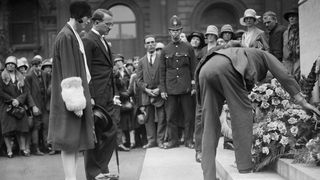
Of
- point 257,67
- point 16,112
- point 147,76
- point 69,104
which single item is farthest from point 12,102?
point 257,67

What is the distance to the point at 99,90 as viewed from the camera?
22.2 feet

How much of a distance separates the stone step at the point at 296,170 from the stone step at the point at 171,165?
148 centimetres

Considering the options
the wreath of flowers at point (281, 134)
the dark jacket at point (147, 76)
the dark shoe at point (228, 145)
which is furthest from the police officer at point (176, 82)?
the wreath of flowers at point (281, 134)

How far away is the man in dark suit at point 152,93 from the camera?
10398 mm

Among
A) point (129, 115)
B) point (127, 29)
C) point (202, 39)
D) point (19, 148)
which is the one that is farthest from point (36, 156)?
point (127, 29)

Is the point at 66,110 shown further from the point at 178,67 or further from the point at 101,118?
the point at 178,67

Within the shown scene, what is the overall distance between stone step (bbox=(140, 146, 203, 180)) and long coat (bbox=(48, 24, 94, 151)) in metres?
1.58

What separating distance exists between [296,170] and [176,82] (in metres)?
4.96

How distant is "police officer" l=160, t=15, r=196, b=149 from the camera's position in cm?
986

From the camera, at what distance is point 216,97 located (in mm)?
5570

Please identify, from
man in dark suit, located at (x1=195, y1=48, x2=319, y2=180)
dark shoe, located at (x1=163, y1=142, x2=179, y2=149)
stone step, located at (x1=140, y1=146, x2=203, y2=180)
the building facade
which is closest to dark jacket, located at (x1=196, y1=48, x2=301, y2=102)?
man in dark suit, located at (x1=195, y1=48, x2=319, y2=180)

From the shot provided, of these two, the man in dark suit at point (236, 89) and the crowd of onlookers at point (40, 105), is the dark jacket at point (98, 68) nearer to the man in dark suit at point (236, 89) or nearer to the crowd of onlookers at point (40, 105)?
the man in dark suit at point (236, 89)

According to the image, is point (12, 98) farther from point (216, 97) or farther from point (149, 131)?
point (216, 97)

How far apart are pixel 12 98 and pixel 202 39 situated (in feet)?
13.2
